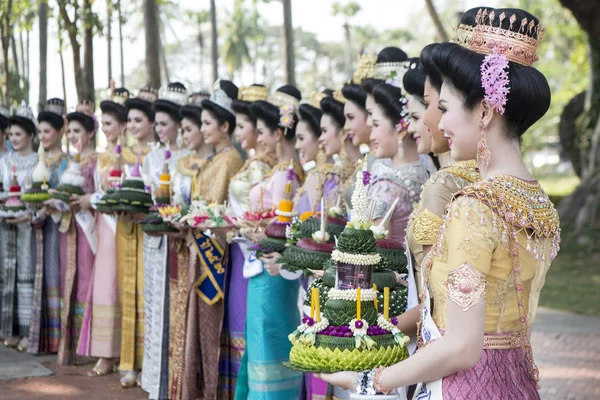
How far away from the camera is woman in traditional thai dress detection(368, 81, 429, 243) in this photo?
3416mm

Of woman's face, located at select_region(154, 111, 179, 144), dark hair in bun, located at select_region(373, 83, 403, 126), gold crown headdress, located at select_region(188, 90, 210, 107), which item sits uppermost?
gold crown headdress, located at select_region(188, 90, 210, 107)

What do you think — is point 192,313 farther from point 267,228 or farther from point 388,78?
point 388,78

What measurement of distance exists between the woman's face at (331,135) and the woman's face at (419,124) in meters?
1.29

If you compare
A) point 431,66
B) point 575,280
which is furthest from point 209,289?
point 575,280

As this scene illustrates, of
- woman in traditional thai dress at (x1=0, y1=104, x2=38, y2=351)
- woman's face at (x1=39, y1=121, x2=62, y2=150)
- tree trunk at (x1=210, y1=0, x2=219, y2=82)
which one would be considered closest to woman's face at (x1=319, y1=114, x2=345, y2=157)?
woman's face at (x1=39, y1=121, x2=62, y2=150)

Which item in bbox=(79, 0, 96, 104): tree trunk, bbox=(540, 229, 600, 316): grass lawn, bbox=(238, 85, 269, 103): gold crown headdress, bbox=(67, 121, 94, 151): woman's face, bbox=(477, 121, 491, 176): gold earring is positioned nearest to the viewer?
bbox=(477, 121, 491, 176): gold earring

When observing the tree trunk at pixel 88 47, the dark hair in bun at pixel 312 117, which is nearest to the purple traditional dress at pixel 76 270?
the dark hair in bun at pixel 312 117

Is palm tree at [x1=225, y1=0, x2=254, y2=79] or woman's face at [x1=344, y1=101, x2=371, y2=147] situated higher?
palm tree at [x1=225, y1=0, x2=254, y2=79]

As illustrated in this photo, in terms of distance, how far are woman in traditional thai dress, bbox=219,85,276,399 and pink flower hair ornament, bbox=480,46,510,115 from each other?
10.1ft

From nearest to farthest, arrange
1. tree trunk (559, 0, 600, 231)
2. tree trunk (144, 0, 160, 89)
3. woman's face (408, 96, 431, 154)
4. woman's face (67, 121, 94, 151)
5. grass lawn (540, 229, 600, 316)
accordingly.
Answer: woman's face (408, 96, 431, 154)
woman's face (67, 121, 94, 151)
grass lawn (540, 229, 600, 316)
tree trunk (144, 0, 160, 89)
tree trunk (559, 0, 600, 231)

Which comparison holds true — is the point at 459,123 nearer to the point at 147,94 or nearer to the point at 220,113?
the point at 220,113

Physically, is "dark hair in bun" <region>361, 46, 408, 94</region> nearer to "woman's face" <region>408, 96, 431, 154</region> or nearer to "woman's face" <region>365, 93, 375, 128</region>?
"woman's face" <region>365, 93, 375, 128</region>

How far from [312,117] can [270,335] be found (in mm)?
1343

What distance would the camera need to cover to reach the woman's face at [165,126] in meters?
5.96
